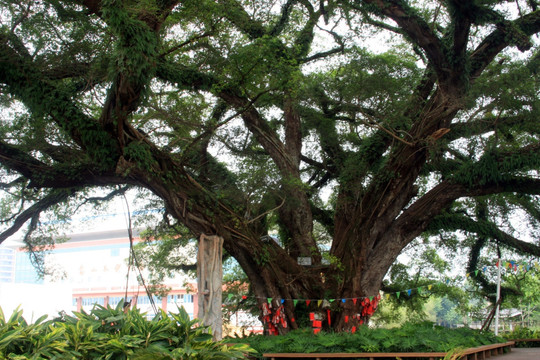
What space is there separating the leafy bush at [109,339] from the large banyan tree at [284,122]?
3.65 metres

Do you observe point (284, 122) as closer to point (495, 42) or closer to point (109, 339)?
point (495, 42)

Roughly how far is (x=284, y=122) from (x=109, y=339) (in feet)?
30.6

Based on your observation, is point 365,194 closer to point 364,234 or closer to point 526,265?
point 364,234

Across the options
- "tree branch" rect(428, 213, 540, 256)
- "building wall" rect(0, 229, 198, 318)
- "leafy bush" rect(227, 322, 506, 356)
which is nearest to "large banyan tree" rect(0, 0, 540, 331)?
"tree branch" rect(428, 213, 540, 256)

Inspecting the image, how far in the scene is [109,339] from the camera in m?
3.85

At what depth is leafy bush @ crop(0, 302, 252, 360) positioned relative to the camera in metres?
3.57

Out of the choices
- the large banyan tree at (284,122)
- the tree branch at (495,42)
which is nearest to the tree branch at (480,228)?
the large banyan tree at (284,122)

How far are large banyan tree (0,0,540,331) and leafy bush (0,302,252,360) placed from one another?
365 centimetres

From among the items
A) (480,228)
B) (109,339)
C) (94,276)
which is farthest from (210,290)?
(94,276)

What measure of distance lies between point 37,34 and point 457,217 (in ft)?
29.6

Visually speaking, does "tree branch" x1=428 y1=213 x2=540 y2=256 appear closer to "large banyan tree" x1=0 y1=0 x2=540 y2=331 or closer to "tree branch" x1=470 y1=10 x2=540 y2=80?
"large banyan tree" x1=0 y1=0 x2=540 y2=331

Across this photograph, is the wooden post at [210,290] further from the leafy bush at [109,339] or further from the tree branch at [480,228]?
the tree branch at [480,228]

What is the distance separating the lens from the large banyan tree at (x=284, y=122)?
813cm

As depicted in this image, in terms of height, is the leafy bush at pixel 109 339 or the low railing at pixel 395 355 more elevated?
the leafy bush at pixel 109 339
